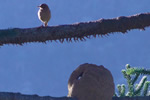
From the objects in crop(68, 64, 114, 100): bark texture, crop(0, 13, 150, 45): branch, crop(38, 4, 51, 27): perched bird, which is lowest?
crop(68, 64, 114, 100): bark texture

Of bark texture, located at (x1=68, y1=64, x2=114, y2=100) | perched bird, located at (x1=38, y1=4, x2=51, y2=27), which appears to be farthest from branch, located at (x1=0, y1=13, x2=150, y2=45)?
perched bird, located at (x1=38, y1=4, x2=51, y2=27)

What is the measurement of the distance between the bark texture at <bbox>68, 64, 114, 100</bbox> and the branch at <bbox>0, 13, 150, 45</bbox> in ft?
3.61

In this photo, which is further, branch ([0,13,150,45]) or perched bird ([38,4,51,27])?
perched bird ([38,4,51,27])

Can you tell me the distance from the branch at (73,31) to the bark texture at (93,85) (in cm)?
110

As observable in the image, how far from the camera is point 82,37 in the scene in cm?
1036

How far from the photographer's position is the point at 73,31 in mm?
10297

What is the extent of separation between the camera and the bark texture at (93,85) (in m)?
10.5

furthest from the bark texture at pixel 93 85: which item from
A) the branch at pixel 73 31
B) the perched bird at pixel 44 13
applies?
the perched bird at pixel 44 13

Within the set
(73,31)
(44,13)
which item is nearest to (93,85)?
(73,31)

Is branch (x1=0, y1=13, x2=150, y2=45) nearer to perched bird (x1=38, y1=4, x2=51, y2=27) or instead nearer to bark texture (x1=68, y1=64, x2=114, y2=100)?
bark texture (x1=68, y1=64, x2=114, y2=100)

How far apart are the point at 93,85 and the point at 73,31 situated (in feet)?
5.17

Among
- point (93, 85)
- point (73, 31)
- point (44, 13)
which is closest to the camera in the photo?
point (73, 31)

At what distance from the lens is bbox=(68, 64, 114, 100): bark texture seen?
34.5ft

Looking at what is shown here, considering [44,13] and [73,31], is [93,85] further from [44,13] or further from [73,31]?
[44,13]
